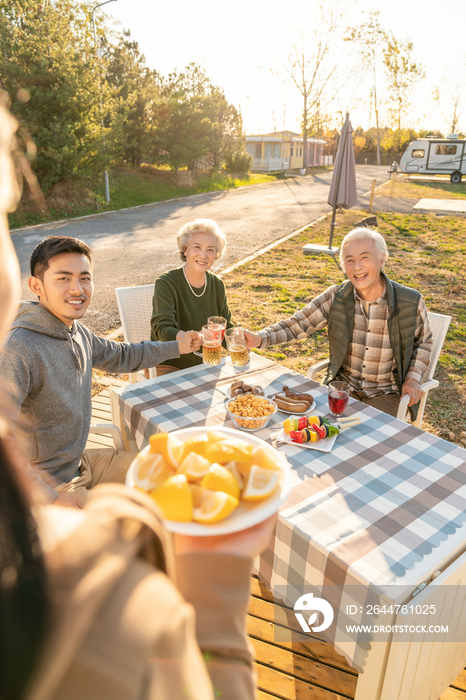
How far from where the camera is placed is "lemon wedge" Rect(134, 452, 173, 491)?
918mm

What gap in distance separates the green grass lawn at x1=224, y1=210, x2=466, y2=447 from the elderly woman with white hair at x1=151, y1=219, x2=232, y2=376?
1.75 metres

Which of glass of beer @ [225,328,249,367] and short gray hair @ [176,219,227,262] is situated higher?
short gray hair @ [176,219,227,262]

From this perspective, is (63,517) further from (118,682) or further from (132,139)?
(132,139)

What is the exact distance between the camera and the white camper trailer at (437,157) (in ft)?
91.1

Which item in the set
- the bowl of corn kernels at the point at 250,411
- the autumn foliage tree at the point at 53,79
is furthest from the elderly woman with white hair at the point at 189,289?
the autumn foliage tree at the point at 53,79

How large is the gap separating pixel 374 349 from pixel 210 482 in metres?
2.48

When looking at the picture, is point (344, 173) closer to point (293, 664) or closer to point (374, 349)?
point (374, 349)

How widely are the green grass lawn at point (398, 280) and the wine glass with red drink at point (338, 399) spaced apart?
206 centimetres

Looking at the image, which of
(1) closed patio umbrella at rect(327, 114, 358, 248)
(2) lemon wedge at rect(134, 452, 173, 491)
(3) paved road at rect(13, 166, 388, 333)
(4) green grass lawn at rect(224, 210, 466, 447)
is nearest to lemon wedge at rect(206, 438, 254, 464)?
(2) lemon wedge at rect(134, 452, 173, 491)

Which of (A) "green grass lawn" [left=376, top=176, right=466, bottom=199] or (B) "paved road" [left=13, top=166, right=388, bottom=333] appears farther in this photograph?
(A) "green grass lawn" [left=376, top=176, right=466, bottom=199]

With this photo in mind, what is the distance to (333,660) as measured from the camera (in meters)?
2.03

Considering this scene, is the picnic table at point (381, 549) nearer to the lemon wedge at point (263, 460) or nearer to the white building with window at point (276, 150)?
the lemon wedge at point (263, 460)

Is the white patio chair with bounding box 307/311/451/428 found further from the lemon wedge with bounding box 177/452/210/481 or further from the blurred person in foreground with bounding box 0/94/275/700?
the blurred person in foreground with bounding box 0/94/275/700

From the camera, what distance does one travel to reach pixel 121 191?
62.1 feet
